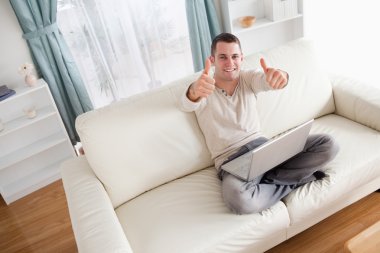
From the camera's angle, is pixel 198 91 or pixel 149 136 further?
pixel 149 136

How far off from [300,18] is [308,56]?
1378 mm

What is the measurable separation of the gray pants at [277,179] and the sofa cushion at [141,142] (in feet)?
0.83

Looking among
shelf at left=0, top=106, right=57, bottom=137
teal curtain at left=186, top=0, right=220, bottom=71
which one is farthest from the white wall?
teal curtain at left=186, top=0, right=220, bottom=71

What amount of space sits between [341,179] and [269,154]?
0.45 metres

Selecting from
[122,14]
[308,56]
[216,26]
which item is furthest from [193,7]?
[308,56]

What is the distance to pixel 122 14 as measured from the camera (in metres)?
2.68

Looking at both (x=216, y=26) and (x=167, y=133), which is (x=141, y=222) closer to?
(x=167, y=133)

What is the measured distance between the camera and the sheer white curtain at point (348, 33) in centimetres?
261

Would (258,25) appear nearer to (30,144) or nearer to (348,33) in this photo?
(348,33)

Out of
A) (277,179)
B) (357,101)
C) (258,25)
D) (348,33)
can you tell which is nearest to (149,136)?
(277,179)

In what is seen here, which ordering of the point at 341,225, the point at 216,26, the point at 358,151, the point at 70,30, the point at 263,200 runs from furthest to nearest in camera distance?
the point at 216,26
the point at 70,30
the point at 341,225
the point at 358,151
the point at 263,200

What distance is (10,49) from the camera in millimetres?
2521

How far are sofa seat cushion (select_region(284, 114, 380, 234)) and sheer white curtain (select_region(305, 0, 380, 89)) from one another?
91cm

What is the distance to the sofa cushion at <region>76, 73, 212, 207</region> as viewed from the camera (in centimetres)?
162
